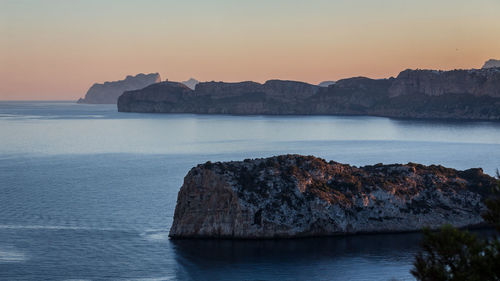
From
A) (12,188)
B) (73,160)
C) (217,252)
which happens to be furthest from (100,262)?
(73,160)

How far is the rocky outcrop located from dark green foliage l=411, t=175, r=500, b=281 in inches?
1024

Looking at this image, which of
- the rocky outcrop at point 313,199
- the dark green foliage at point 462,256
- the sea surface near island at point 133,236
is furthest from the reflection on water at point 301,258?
the dark green foliage at point 462,256

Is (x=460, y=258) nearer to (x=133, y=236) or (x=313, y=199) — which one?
(x=313, y=199)

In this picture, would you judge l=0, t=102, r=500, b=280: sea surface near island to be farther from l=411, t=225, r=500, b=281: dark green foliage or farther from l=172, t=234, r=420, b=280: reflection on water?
l=411, t=225, r=500, b=281: dark green foliage

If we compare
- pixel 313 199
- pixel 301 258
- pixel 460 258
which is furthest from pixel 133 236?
pixel 460 258

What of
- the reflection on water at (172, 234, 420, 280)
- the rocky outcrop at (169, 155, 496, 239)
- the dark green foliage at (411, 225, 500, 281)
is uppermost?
the dark green foliage at (411, 225, 500, 281)

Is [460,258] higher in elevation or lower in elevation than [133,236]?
higher

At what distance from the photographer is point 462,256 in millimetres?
20734

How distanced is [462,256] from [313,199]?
29.7 meters

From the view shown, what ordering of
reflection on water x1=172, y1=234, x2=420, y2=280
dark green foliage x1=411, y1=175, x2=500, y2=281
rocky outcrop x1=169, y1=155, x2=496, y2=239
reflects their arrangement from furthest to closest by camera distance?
rocky outcrop x1=169, y1=155, x2=496, y2=239
reflection on water x1=172, y1=234, x2=420, y2=280
dark green foliage x1=411, y1=175, x2=500, y2=281

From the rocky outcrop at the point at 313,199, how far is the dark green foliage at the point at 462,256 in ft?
85.3

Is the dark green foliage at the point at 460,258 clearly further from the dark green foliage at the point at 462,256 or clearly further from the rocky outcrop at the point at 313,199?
the rocky outcrop at the point at 313,199

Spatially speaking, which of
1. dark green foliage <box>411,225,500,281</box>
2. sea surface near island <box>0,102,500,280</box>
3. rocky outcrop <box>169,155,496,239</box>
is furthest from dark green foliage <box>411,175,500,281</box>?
rocky outcrop <box>169,155,496,239</box>

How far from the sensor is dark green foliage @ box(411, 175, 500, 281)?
20078 millimetres
